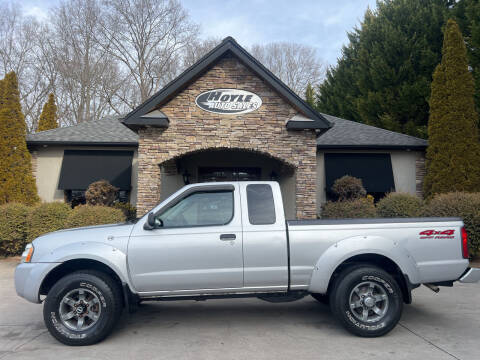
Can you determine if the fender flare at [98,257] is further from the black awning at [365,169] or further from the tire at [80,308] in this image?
the black awning at [365,169]

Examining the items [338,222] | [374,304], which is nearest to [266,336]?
[374,304]

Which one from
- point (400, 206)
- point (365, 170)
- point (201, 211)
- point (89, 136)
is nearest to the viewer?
point (201, 211)

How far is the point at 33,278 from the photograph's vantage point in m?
4.46

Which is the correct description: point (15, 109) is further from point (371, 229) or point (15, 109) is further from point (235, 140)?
point (371, 229)

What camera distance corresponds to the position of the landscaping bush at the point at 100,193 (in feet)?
37.3

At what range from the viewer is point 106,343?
446 cm

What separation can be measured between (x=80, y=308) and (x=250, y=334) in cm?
214

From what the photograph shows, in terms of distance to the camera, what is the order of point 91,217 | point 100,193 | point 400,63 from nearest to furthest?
point 91,217
point 100,193
point 400,63

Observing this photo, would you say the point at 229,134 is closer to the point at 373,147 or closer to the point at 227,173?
the point at 227,173

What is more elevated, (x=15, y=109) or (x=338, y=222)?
(x=15, y=109)

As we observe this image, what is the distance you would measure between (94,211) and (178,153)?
108 inches

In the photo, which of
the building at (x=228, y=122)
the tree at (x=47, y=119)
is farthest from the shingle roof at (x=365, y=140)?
the tree at (x=47, y=119)

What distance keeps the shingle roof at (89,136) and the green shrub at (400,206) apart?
28.5 feet

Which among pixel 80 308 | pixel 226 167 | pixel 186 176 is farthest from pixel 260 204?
pixel 226 167
